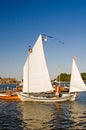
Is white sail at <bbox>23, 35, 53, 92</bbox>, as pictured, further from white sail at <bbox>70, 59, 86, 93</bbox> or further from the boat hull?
white sail at <bbox>70, 59, 86, 93</bbox>

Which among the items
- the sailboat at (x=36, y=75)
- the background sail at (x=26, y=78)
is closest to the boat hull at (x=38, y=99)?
the sailboat at (x=36, y=75)

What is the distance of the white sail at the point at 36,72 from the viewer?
64.1 meters

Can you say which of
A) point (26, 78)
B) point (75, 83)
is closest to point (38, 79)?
point (26, 78)

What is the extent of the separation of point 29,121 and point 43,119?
233cm

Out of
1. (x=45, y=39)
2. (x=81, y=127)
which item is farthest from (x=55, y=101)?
(x=81, y=127)

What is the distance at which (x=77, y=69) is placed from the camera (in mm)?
67500

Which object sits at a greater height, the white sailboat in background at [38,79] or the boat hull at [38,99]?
the white sailboat in background at [38,79]

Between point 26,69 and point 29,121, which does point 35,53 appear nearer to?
point 26,69

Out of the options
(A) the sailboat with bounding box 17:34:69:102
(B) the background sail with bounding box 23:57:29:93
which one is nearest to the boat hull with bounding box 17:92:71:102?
(A) the sailboat with bounding box 17:34:69:102

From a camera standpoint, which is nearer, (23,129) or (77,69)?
(23,129)

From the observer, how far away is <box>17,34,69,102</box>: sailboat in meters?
63.9

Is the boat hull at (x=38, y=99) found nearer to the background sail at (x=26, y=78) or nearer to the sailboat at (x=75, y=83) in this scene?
the background sail at (x=26, y=78)

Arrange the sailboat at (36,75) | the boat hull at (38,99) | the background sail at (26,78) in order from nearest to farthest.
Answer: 1. the boat hull at (38,99)
2. the sailboat at (36,75)
3. the background sail at (26,78)

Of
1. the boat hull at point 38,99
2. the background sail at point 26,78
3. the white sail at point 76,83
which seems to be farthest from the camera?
the white sail at point 76,83
